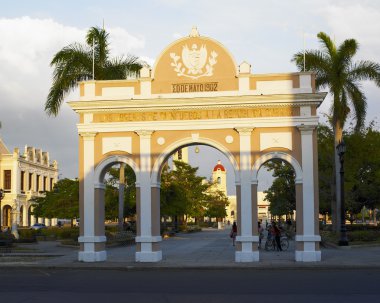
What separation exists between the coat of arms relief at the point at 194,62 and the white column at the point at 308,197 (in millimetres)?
4593

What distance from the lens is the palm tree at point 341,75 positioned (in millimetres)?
33125

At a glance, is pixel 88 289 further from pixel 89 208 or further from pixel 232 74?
pixel 232 74

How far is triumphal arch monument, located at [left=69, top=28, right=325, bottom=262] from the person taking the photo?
79.6ft

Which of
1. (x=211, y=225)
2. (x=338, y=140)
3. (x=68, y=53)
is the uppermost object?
(x=68, y=53)

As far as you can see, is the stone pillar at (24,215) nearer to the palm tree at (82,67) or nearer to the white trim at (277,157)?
the palm tree at (82,67)

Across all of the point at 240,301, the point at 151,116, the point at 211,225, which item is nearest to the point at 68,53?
the point at 151,116

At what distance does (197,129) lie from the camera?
82.1ft

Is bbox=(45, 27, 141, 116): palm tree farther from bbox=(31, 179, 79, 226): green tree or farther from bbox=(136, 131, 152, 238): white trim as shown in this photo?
bbox=(31, 179, 79, 226): green tree

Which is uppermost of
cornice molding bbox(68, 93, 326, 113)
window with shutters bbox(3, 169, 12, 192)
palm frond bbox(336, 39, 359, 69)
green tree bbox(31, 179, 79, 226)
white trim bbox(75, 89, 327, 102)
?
palm frond bbox(336, 39, 359, 69)

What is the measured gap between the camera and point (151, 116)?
25297 millimetres

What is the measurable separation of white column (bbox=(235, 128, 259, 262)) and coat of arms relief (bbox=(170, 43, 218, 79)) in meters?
Answer: 2.96

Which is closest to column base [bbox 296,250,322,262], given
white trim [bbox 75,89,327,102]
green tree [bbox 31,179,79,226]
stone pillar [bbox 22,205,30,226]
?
white trim [bbox 75,89,327,102]

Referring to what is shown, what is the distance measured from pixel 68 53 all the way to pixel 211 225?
73962 mm

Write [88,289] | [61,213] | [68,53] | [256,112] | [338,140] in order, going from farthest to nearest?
1. [61,213]
2. [338,140]
3. [68,53]
4. [256,112]
5. [88,289]
